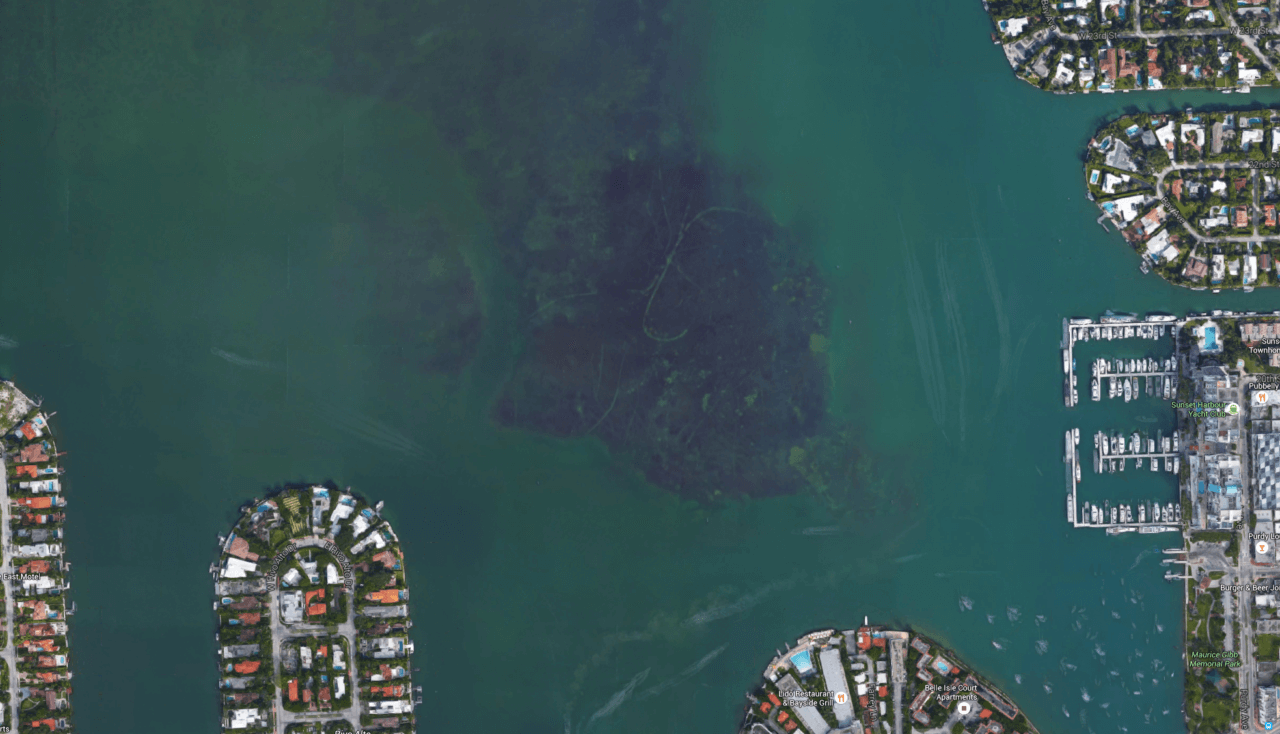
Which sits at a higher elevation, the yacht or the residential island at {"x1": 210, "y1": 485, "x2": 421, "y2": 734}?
the yacht

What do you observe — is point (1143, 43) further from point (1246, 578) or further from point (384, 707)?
point (384, 707)

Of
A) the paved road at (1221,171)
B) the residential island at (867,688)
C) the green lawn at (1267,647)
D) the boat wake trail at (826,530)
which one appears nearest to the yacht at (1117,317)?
the paved road at (1221,171)

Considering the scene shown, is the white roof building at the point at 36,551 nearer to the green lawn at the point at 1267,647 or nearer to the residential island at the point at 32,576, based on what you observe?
the residential island at the point at 32,576

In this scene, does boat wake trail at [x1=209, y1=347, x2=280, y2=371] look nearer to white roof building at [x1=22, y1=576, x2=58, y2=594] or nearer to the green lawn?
white roof building at [x1=22, y1=576, x2=58, y2=594]

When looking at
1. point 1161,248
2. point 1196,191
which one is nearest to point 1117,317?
point 1161,248

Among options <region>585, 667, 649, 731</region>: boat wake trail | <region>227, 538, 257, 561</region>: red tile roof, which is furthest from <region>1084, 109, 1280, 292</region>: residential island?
<region>227, 538, 257, 561</region>: red tile roof

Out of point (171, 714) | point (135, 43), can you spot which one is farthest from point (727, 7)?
A: point (171, 714)

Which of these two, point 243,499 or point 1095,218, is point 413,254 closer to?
point 243,499
